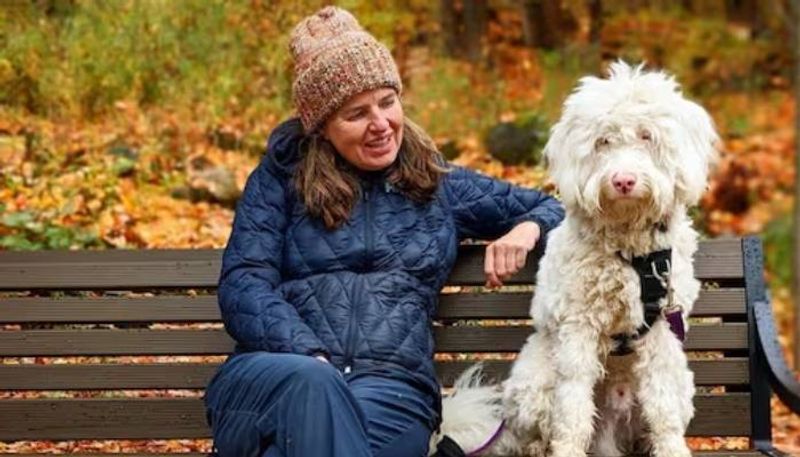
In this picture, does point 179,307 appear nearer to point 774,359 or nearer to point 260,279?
point 260,279

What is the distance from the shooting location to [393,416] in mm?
3613

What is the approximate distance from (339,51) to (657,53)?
805 centimetres

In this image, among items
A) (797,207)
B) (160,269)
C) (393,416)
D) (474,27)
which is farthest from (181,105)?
(393,416)

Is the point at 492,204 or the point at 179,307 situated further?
the point at 179,307

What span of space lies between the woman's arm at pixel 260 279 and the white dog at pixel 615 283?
0.71 metres

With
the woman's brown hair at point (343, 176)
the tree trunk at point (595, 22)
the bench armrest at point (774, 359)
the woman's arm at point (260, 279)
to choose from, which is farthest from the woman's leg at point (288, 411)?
the tree trunk at point (595, 22)

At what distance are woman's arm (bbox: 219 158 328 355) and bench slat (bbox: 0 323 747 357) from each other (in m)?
0.49

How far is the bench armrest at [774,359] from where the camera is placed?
154 inches

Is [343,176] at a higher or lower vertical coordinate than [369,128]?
lower

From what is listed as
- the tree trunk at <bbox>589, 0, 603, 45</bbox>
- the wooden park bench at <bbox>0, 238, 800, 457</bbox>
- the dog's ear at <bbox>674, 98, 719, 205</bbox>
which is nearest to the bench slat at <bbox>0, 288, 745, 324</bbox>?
the wooden park bench at <bbox>0, 238, 800, 457</bbox>

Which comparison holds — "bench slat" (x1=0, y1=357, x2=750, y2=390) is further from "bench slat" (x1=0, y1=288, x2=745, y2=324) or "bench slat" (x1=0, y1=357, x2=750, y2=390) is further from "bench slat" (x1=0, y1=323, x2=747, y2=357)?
"bench slat" (x1=0, y1=288, x2=745, y2=324)

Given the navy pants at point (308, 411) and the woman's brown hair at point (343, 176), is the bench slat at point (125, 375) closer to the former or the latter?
the navy pants at point (308, 411)

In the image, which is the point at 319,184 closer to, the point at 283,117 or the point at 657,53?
the point at 283,117

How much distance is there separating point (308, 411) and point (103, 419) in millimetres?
1379
